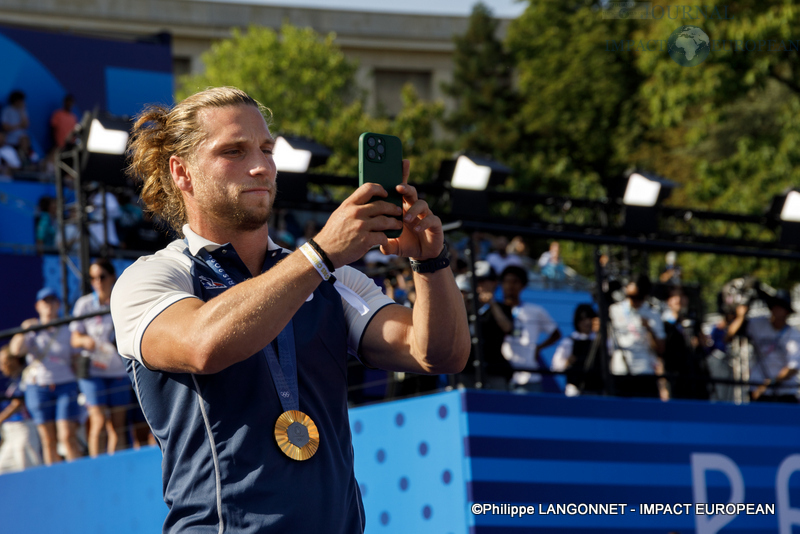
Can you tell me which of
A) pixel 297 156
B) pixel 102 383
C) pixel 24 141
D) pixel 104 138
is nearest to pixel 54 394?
pixel 102 383

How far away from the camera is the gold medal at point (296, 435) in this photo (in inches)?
72.7

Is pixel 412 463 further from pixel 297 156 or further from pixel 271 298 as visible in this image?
pixel 297 156

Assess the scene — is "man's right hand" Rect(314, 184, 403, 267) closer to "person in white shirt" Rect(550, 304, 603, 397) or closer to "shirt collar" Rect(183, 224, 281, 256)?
"shirt collar" Rect(183, 224, 281, 256)

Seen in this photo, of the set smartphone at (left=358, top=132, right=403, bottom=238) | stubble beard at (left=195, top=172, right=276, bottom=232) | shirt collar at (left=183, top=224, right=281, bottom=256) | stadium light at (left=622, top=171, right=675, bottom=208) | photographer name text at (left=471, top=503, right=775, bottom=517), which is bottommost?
photographer name text at (left=471, top=503, right=775, bottom=517)

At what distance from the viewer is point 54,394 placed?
684 centimetres

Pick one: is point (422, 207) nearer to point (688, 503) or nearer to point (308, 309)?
point (308, 309)

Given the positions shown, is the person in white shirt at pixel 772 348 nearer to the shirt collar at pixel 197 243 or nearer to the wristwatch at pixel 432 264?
the wristwatch at pixel 432 264

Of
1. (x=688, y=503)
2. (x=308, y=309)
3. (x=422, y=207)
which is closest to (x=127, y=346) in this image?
(x=308, y=309)

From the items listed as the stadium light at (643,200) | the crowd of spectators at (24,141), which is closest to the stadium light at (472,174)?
the stadium light at (643,200)

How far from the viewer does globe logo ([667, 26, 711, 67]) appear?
1398 centimetres

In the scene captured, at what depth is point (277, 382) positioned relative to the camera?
1894 mm

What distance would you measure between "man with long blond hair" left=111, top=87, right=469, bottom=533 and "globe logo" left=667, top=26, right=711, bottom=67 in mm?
12870

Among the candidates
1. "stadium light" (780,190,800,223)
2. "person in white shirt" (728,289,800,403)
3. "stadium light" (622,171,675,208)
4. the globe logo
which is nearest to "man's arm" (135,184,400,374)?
"person in white shirt" (728,289,800,403)

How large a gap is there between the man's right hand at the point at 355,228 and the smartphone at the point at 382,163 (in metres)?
0.05
